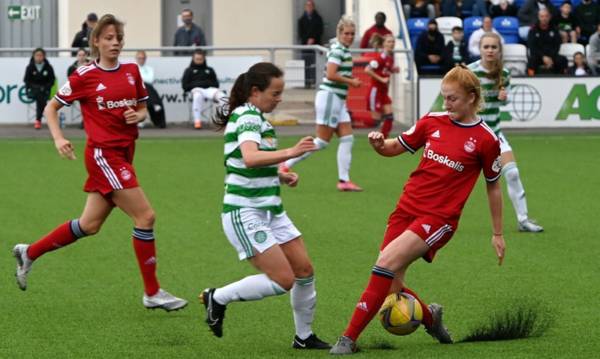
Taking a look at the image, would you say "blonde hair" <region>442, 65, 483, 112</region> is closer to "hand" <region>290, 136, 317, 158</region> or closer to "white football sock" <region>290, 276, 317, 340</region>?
"hand" <region>290, 136, 317, 158</region>

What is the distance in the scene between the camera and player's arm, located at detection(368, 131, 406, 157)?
7934 millimetres

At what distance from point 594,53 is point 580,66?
79 centimetres

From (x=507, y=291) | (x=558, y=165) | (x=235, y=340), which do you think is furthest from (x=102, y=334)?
(x=558, y=165)

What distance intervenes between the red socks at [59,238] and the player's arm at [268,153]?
2308mm

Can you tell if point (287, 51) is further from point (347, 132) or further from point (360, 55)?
point (347, 132)

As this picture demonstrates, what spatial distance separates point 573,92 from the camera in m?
25.9

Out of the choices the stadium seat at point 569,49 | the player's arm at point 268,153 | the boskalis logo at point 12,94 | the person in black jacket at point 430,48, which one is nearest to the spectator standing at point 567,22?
the stadium seat at point 569,49

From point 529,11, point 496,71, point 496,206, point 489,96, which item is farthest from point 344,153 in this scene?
point 529,11

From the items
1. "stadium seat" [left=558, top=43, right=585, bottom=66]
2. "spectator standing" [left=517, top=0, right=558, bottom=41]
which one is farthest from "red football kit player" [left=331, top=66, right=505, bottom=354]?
"spectator standing" [left=517, top=0, right=558, bottom=41]

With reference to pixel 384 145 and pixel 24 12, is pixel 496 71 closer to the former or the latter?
pixel 384 145

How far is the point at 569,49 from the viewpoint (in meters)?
28.1

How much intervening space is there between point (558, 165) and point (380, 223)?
21.2 feet

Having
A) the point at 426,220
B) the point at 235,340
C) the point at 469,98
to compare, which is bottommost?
the point at 235,340

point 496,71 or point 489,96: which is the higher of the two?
point 496,71
